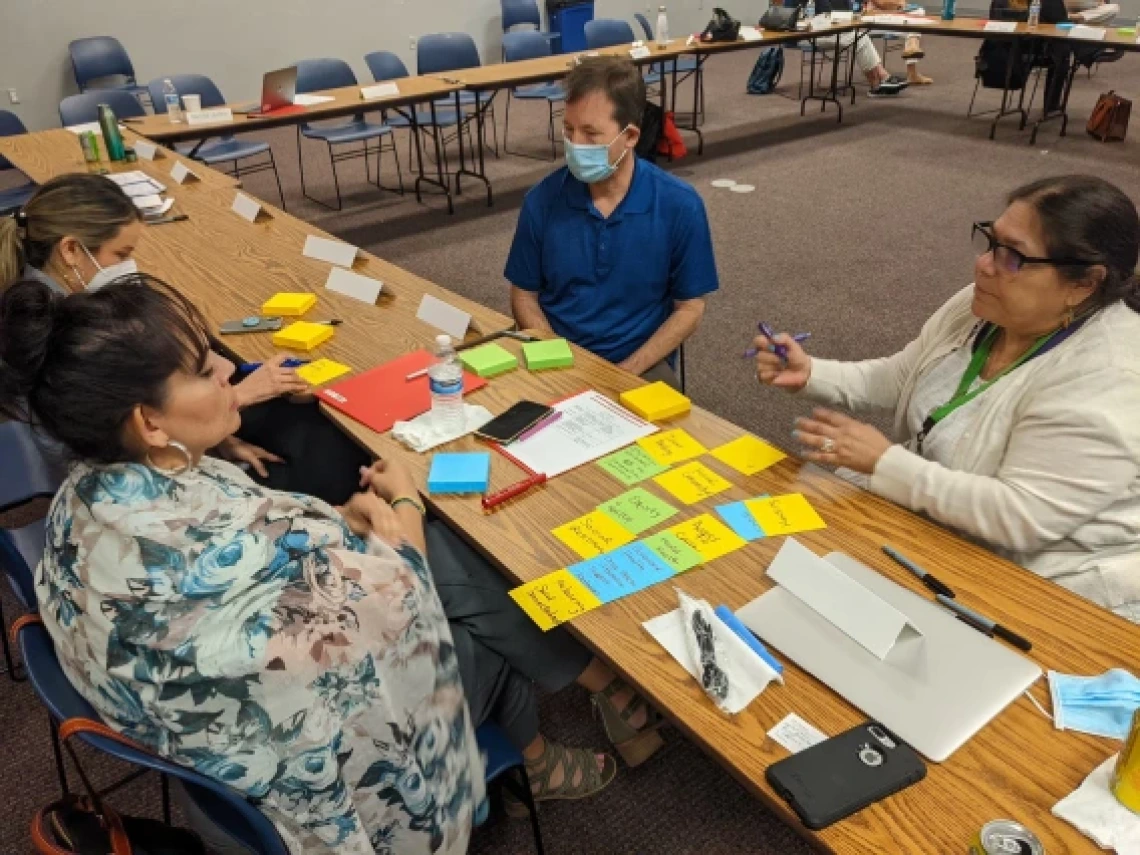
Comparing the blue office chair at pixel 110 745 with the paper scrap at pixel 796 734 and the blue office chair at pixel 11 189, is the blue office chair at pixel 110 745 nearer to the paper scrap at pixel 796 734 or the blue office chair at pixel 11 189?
the paper scrap at pixel 796 734

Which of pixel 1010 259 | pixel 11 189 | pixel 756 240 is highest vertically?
pixel 1010 259

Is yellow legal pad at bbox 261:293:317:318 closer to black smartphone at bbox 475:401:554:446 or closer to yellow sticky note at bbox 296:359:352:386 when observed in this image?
yellow sticky note at bbox 296:359:352:386

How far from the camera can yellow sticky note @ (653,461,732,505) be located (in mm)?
1527

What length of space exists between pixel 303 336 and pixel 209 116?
Answer: 3360 millimetres

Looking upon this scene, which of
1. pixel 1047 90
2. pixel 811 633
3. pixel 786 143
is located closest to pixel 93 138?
pixel 811 633

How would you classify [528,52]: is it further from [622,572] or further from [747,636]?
[747,636]

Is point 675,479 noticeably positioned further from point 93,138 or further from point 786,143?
point 786,143

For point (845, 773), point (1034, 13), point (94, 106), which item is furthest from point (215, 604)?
point (1034, 13)

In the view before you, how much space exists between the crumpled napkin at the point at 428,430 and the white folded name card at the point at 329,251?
41.6 inches

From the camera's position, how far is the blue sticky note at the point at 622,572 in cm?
132

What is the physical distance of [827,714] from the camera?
1105mm

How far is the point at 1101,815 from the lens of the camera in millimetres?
946

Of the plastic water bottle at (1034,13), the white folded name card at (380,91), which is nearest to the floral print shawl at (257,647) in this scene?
the white folded name card at (380,91)

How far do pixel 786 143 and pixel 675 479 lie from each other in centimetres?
599
